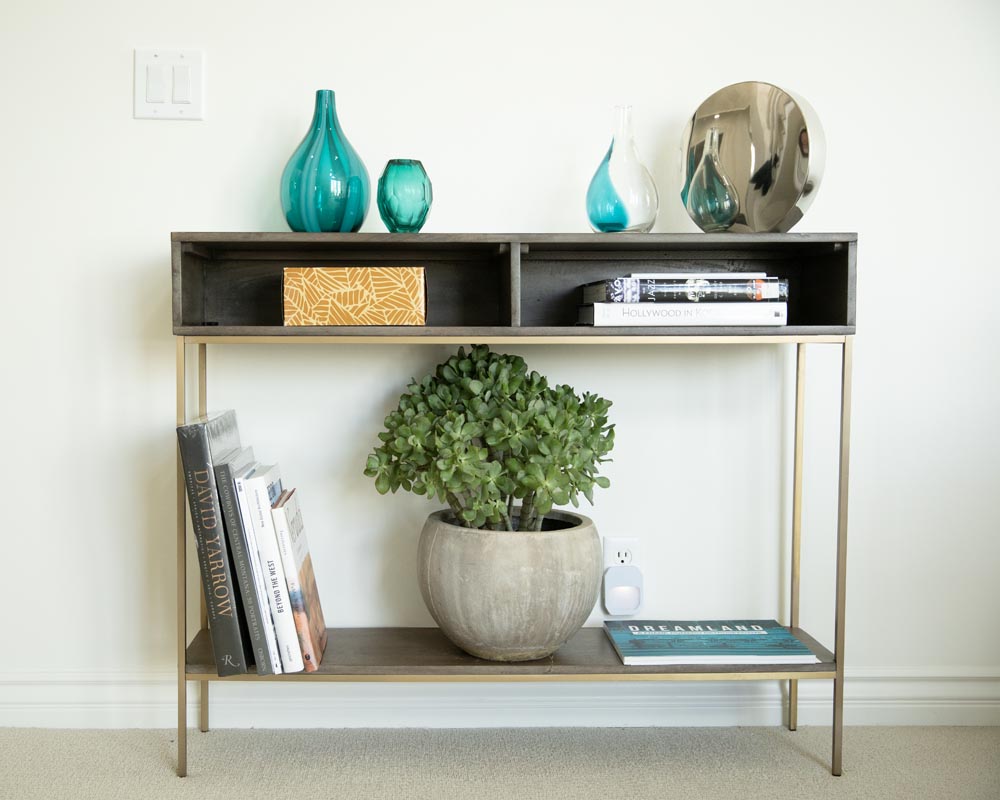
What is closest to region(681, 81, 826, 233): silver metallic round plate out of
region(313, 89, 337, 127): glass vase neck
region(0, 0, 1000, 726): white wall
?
region(0, 0, 1000, 726): white wall

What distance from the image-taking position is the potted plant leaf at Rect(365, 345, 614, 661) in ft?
4.41

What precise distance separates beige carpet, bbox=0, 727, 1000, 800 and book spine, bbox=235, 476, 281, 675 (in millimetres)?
225

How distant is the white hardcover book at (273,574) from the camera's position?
132 cm

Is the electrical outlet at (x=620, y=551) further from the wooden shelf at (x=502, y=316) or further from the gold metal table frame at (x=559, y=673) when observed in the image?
the gold metal table frame at (x=559, y=673)

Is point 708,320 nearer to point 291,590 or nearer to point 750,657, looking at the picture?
point 750,657

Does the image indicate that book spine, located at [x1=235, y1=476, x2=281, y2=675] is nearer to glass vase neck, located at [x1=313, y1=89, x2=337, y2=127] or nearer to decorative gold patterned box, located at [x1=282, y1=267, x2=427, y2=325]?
decorative gold patterned box, located at [x1=282, y1=267, x2=427, y2=325]

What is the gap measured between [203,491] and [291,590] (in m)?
0.19

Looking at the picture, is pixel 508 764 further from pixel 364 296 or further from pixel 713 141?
pixel 713 141

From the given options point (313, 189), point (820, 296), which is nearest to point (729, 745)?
point (820, 296)

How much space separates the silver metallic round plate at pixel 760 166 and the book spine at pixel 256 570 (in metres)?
0.83

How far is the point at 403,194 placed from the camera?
4.60 ft

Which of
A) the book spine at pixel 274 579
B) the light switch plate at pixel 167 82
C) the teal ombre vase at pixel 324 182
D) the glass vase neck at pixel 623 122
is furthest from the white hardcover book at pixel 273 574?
the glass vase neck at pixel 623 122

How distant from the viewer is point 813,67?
158 cm

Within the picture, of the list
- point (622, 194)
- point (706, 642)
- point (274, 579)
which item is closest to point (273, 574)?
point (274, 579)
